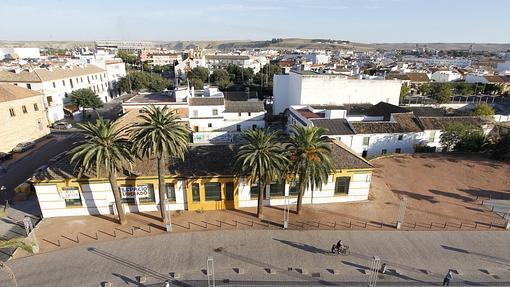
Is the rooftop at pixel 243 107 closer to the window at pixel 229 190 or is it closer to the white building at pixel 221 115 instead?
the white building at pixel 221 115

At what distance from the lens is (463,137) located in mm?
44281

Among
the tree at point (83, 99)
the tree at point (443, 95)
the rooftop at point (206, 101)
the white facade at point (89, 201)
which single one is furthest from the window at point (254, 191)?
the tree at point (443, 95)

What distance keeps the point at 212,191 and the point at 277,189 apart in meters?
6.39

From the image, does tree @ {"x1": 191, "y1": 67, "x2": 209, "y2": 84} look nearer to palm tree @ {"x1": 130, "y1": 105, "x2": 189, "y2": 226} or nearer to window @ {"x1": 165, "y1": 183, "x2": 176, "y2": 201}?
window @ {"x1": 165, "y1": 183, "x2": 176, "y2": 201}

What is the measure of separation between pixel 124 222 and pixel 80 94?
5633 centimetres

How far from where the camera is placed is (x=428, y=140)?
4806cm

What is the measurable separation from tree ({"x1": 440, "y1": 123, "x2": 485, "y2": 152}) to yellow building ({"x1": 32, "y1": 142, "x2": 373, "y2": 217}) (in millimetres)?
23048

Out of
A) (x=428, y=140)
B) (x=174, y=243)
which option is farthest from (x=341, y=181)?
(x=428, y=140)

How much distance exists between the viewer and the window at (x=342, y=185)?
29828mm

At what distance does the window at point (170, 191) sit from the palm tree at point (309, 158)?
1127 centimetres

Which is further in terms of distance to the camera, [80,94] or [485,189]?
[80,94]

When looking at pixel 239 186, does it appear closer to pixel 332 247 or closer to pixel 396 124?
pixel 332 247

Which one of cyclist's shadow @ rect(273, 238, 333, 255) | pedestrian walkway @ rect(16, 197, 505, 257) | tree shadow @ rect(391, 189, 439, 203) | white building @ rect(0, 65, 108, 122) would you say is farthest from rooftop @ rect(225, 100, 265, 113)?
white building @ rect(0, 65, 108, 122)

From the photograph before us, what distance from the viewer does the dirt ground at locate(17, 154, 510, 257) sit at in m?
26.1
